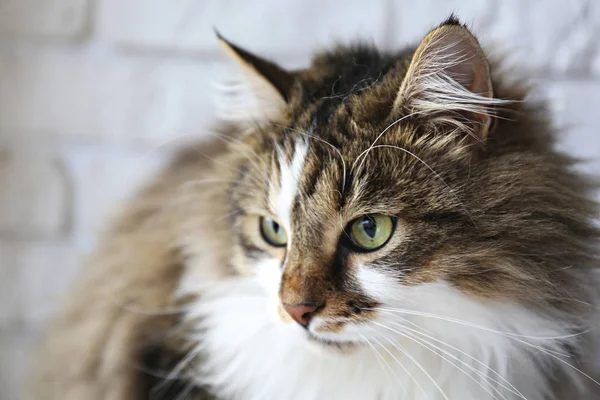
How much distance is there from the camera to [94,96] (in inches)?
57.3

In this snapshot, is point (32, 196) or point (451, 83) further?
point (32, 196)

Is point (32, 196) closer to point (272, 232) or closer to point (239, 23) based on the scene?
point (239, 23)

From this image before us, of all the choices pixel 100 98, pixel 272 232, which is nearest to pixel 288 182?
pixel 272 232

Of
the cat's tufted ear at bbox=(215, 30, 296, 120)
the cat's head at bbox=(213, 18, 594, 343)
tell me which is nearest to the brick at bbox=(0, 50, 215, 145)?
the cat's tufted ear at bbox=(215, 30, 296, 120)

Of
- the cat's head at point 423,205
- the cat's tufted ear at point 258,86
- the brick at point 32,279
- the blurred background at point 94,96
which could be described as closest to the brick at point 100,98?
the blurred background at point 94,96

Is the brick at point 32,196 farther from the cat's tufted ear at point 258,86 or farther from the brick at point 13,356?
the cat's tufted ear at point 258,86

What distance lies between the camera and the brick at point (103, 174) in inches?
58.1

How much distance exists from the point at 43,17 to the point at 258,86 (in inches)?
29.4

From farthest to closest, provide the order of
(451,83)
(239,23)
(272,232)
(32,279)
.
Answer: (32,279)
(239,23)
(272,232)
(451,83)

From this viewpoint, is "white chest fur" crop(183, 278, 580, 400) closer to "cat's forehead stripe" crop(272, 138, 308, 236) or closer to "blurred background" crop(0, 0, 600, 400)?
"cat's forehead stripe" crop(272, 138, 308, 236)

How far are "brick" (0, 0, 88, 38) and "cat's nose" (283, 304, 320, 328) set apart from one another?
0.95m

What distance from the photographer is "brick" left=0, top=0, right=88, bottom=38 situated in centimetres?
141

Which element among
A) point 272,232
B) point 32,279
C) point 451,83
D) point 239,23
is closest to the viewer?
point 451,83

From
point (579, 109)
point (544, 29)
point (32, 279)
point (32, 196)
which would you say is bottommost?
point (32, 279)
